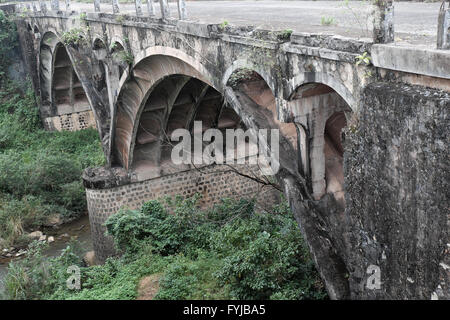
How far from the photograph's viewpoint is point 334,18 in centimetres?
1109

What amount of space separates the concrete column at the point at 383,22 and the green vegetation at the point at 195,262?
4619 millimetres

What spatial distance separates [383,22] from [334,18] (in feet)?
14.7

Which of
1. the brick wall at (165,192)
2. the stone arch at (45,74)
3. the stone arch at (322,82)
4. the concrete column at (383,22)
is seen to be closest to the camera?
the concrete column at (383,22)

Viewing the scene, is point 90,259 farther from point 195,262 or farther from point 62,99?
point 62,99

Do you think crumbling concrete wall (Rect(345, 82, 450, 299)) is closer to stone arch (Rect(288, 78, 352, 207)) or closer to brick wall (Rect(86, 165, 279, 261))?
stone arch (Rect(288, 78, 352, 207))

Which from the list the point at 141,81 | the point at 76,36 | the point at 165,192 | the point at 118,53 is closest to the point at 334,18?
the point at 141,81

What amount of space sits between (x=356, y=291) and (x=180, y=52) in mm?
7476

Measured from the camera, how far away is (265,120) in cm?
1052

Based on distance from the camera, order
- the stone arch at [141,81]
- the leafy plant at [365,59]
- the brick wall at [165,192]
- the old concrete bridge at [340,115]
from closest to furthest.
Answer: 1. the old concrete bridge at [340,115]
2. the leafy plant at [365,59]
3. the stone arch at [141,81]
4. the brick wall at [165,192]

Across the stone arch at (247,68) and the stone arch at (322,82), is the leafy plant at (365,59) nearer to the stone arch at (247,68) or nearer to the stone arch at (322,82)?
the stone arch at (322,82)

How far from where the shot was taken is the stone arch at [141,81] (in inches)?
529

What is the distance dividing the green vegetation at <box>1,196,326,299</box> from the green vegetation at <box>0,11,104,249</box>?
8130 mm

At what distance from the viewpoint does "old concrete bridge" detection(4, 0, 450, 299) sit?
6152mm
